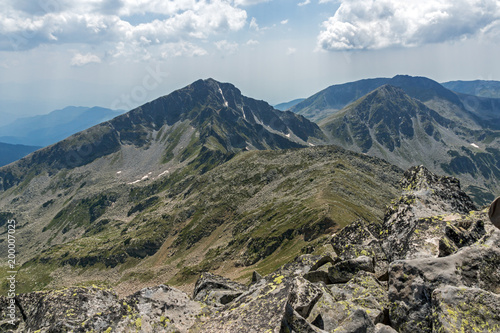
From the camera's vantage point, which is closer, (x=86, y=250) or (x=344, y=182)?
(x=344, y=182)

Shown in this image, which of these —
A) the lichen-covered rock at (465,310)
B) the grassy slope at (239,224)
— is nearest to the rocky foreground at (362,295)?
the lichen-covered rock at (465,310)

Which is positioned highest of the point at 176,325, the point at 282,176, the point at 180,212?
the point at 176,325

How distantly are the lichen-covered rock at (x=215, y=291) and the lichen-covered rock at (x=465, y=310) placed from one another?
1216 centimetres

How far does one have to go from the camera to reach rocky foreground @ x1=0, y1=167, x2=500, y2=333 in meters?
11.1

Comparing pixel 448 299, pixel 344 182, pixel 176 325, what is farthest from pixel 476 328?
pixel 344 182

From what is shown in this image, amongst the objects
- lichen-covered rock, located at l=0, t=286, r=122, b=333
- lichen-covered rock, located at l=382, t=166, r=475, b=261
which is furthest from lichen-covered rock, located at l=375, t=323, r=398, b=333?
lichen-covered rock, located at l=0, t=286, r=122, b=333

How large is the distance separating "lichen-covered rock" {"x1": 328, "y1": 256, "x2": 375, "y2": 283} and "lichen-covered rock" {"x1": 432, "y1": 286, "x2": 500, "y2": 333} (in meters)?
6.09

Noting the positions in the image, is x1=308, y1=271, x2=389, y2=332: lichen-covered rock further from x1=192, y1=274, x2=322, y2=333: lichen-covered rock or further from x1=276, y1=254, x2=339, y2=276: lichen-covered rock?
x1=276, y1=254, x2=339, y2=276: lichen-covered rock

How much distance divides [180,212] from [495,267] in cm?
16941

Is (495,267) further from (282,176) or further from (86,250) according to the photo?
(86,250)

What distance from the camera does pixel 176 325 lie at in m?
15.0

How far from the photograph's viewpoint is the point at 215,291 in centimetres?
1988

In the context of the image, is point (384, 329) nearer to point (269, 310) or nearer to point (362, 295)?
point (362, 295)

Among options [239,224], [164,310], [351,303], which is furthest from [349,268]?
[239,224]
